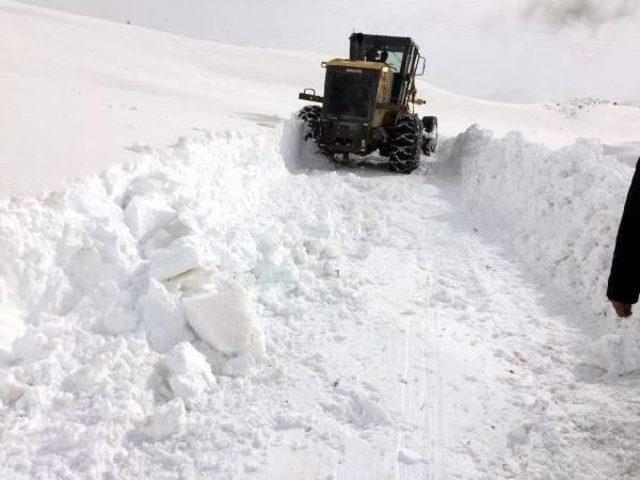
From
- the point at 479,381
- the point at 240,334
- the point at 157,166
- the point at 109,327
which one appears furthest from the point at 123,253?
the point at 479,381

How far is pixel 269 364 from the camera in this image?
145 inches

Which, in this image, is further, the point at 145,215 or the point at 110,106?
the point at 110,106

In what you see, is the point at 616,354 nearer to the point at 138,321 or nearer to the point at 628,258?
the point at 628,258

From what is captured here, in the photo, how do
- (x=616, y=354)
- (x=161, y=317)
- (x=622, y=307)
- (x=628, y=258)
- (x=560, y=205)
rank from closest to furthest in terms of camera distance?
1. (x=628, y=258)
2. (x=622, y=307)
3. (x=161, y=317)
4. (x=616, y=354)
5. (x=560, y=205)

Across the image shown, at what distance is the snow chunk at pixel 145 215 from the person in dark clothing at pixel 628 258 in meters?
3.38

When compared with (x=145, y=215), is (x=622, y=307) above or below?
above

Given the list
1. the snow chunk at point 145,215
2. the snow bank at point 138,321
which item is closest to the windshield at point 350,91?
the snow bank at point 138,321

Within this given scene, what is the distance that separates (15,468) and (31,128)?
4311mm

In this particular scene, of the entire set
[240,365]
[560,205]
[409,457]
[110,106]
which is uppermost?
[110,106]

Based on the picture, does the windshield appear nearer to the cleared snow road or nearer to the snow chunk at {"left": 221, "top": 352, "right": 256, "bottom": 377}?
the cleared snow road

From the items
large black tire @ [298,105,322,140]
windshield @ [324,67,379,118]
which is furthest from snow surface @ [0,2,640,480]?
large black tire @ [298,105,322,140]

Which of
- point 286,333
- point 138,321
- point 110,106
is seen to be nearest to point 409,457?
point 286,333

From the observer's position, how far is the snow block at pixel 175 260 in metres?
3.92

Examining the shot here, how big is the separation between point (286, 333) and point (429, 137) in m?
10.1
